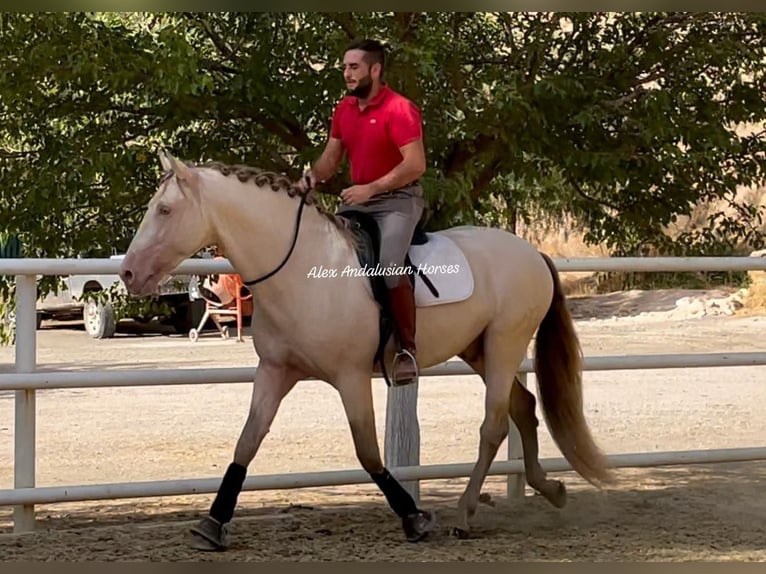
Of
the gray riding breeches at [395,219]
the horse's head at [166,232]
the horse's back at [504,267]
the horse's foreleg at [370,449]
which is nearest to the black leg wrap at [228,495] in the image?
the horse's foreleg at [370,449]

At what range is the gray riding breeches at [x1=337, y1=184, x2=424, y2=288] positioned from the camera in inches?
187

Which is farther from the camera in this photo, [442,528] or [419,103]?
[419,103]

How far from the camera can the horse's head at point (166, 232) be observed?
445 centimetres

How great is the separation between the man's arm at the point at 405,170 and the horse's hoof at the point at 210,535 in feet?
4.96

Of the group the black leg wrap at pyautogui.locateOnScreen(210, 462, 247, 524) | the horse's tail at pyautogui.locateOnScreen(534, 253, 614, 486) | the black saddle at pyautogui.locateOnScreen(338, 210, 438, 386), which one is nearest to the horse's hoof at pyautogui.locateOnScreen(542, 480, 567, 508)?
the horse's tail at pyautogui.locateOnScreen(534, 253, 614, 486)

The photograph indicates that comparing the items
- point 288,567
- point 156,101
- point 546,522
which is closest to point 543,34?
point 156,101

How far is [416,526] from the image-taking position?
16.1ft

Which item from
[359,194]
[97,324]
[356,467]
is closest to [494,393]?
[359,194]

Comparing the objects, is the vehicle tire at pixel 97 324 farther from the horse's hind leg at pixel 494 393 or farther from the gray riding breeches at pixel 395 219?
the gray riding breeches at pixel 395 219

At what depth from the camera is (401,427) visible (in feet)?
19.4

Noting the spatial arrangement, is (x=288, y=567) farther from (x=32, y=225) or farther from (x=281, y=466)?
(x=281, y=466)

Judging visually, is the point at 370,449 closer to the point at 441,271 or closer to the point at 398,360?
the point at 398,360

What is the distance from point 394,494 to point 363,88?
1.69m

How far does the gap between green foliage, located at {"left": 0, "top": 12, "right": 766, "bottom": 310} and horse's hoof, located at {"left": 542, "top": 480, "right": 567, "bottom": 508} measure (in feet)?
4.74
